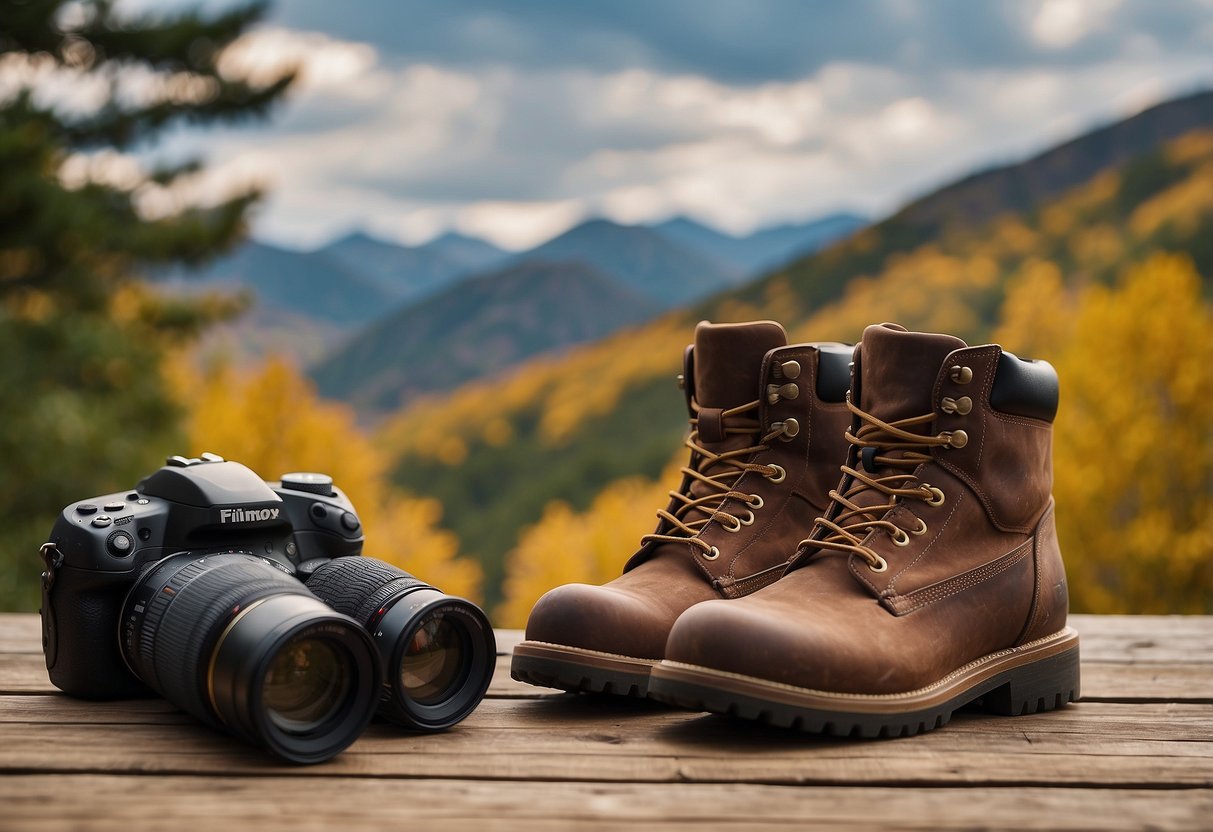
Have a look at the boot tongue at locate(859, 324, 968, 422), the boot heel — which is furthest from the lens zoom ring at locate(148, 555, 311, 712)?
the boot heel

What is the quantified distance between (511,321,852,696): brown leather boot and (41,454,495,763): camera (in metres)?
0.20

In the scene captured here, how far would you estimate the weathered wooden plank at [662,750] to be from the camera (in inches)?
52.4

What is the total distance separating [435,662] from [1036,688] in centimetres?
89

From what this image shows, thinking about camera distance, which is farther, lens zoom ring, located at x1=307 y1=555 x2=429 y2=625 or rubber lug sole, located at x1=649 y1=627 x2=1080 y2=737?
lens zoom ring, located at x1=307 y1=555 x2=429 y2=625

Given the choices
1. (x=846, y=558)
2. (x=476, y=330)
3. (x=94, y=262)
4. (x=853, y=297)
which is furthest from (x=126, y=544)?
(x=476, y=330)

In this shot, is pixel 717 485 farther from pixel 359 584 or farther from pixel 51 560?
pixel 51 560

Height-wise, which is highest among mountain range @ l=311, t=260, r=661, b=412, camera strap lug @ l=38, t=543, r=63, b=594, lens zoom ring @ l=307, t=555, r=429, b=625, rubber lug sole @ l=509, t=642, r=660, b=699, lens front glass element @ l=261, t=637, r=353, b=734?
mountain range @ l=311, t=260, r=661, b=412

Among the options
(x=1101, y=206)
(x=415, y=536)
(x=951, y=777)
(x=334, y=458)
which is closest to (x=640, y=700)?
(x=951, y=777)

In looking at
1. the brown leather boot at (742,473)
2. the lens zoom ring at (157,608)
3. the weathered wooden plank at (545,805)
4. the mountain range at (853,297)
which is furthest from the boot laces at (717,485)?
the mountain range at (853,297)

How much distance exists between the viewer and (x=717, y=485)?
1.77 metres

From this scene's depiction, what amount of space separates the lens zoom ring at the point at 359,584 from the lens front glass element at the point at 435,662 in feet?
0.22

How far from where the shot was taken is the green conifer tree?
8.73 metres

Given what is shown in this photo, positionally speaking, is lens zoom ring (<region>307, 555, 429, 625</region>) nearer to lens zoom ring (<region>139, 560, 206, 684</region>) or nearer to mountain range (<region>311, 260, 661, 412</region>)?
lens zoom ring (<region>139, 560, 206, 684</region>)

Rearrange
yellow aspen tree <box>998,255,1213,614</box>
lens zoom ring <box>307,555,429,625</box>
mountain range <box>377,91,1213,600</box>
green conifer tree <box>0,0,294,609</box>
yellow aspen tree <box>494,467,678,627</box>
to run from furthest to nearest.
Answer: mountain range <box>377,91,1213,600</box> < yellow aspen tree <box>494,467,678,627</box> < yellow aspen tree <box>998,255,1213,614</box> < green conifer tree <box>0,0,294,609</box> < lens zoom ring <box>307,555,429,625</box>
